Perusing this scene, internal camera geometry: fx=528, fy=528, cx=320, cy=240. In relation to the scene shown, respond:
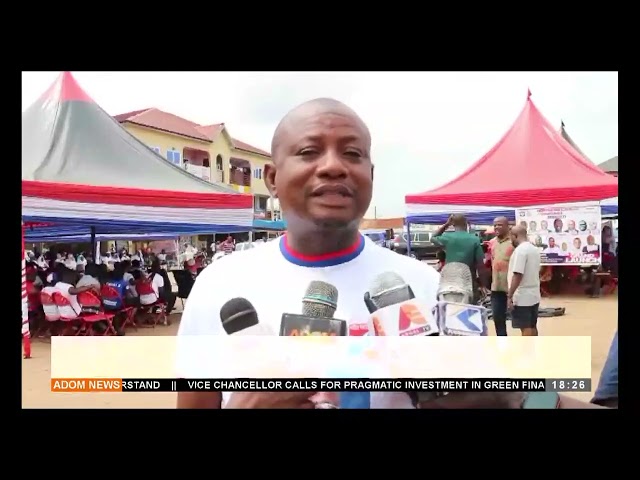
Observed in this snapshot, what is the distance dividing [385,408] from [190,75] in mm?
1968

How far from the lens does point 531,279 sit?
272 centimetres

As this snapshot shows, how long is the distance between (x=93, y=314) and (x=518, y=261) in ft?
7.42

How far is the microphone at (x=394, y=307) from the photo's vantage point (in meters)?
2.46

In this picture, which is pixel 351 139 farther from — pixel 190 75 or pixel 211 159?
pixel 190 75

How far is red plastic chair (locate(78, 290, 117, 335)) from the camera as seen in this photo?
9.11ft

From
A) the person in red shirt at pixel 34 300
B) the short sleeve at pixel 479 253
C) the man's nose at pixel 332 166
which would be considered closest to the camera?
the man's nose at pixel 332 166

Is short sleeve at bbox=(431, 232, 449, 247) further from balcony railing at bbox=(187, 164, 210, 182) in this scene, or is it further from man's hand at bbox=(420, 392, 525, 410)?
balcony railing at bbox=(187, 164, 210, 182)

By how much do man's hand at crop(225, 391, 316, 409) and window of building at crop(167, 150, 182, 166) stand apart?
124 centimetres

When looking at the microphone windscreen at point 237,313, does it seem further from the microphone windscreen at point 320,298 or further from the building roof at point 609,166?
the building roof at point 609,166

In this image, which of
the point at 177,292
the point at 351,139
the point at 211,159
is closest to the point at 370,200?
the point at 351,139

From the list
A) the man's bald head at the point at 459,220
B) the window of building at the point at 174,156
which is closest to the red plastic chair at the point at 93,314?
the window of building at the point at 174,156

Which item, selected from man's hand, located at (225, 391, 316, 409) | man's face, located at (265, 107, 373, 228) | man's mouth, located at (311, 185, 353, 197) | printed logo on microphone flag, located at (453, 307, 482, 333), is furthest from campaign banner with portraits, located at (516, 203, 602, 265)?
man's hand, located at (225, 391, 316, 409)

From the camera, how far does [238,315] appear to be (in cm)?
246

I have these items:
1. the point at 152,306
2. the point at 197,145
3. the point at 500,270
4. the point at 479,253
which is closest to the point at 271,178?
the point at 197,145
